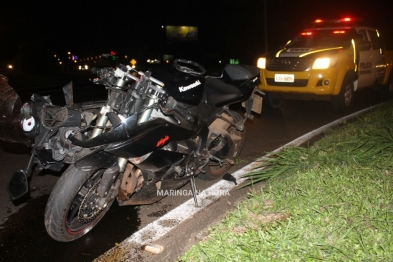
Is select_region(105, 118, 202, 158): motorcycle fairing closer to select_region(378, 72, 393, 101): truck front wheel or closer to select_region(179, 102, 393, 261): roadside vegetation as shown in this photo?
select_region(179, 102, 393, 261): roadside vegetation

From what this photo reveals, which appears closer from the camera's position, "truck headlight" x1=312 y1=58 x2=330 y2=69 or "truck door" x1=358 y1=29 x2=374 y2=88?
"truck headlight" x1=312 y1=58 x2=330 y2=69

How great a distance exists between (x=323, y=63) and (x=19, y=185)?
262 inches

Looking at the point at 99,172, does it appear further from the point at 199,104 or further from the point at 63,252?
the point at 199,104

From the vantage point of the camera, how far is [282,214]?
11.1 feet

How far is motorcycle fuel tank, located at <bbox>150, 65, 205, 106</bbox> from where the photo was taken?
344 cm

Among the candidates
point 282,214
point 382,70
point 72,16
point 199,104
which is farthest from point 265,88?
point 72,16

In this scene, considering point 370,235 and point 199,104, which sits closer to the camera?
point 370,235

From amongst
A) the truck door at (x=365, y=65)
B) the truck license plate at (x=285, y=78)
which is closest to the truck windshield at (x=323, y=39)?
the truck door at (x=365, y=65)

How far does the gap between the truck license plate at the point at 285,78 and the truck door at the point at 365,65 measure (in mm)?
1851

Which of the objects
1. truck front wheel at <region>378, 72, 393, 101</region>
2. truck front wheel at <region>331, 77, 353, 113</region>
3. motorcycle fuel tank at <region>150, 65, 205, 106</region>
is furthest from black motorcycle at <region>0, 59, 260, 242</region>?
truck front wheel at <region>378, 72, 393, 101</region>

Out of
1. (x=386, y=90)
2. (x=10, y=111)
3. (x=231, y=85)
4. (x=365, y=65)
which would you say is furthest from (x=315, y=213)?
(x=386, y=90)

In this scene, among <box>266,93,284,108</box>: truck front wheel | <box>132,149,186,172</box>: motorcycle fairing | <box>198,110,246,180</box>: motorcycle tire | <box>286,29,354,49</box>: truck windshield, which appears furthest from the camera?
<box>266,93,284,108</box>: truck front wheel

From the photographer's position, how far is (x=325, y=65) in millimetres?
8047

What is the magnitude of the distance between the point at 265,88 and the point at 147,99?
589 cm
